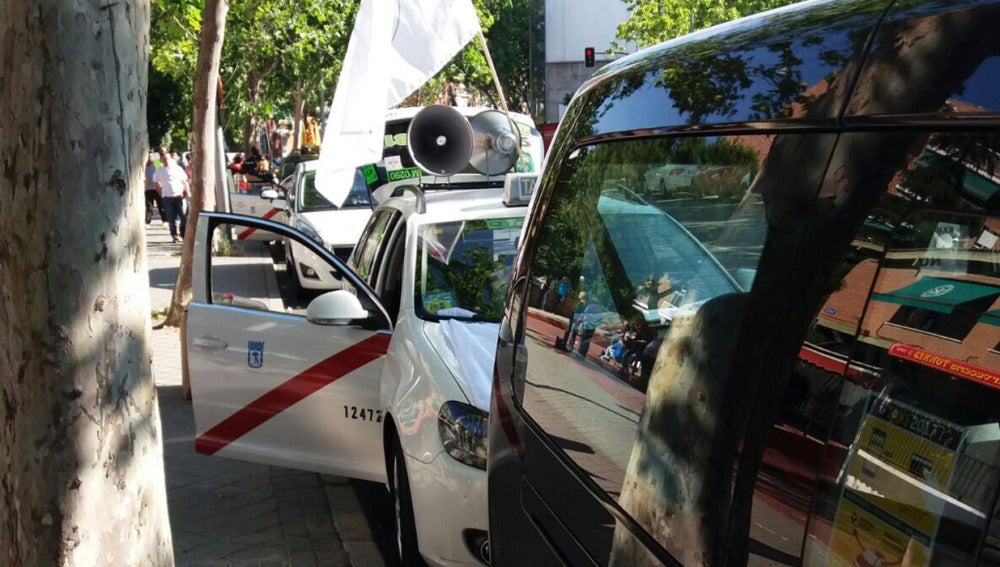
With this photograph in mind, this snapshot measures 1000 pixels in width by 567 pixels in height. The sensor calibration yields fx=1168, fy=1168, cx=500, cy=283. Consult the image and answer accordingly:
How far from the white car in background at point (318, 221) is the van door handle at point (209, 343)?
6.67 m

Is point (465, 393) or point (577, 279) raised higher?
point (577, 279)

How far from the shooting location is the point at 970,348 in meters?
1.53

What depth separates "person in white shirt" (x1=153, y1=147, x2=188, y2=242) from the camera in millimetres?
21266

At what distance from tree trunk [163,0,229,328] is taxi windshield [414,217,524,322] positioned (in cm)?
580

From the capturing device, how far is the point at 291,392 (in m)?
5.66

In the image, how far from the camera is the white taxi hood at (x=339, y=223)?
46.5 feet

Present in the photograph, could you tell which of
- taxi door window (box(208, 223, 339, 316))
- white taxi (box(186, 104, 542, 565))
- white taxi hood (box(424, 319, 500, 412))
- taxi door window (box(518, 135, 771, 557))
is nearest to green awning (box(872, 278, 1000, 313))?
taxi door window (box(518, 135, 771, 557))

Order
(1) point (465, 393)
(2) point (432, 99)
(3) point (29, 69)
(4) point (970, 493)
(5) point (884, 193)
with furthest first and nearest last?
1. (2) point (432, 99)
2. (1) point (465, 393)
3. (3) point (29, 69)
4. (5) point (884, 193)
5. (4) point (970, 493)

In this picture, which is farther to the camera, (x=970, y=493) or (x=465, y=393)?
(x=465, y=393)

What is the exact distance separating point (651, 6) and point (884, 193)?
39.2 metres

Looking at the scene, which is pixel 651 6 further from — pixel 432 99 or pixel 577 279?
pixel 577 279

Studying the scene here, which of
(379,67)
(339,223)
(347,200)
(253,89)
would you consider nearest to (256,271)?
(347,200)

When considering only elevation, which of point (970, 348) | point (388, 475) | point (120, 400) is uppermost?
point (970, 348)

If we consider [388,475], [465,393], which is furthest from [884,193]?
[388,475]
